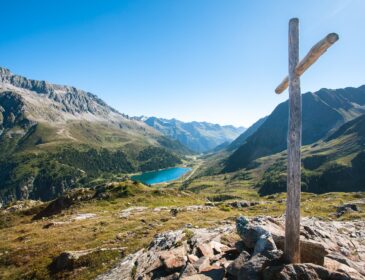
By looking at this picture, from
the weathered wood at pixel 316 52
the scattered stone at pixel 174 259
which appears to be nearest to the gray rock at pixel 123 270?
the scattered stone at pixel 174 259

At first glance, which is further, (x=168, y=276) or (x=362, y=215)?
(x=362, y=215)

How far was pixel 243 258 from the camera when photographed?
13.5m

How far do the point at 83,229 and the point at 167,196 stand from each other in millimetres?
27846

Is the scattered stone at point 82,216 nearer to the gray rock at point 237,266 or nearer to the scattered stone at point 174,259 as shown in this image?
the scattered stone at point 174,259

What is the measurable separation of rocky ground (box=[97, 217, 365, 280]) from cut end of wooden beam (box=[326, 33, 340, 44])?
9655 mm

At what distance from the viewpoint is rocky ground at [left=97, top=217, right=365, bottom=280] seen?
11.9 meters

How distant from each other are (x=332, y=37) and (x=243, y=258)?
1112 cm

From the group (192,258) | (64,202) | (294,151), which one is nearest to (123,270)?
(192,258)

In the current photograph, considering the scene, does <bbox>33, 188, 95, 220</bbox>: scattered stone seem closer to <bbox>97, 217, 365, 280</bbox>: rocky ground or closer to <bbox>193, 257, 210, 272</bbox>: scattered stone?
<bbox>97, 217, 365, 280</bbox>: rocky ground

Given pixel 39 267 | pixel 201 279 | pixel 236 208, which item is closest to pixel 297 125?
pixel 201 279

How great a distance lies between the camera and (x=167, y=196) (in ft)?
199

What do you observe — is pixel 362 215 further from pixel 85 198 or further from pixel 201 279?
pixel 85 198

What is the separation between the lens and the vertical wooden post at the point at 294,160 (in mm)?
12250

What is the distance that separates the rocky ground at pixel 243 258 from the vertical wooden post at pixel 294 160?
0.84m
